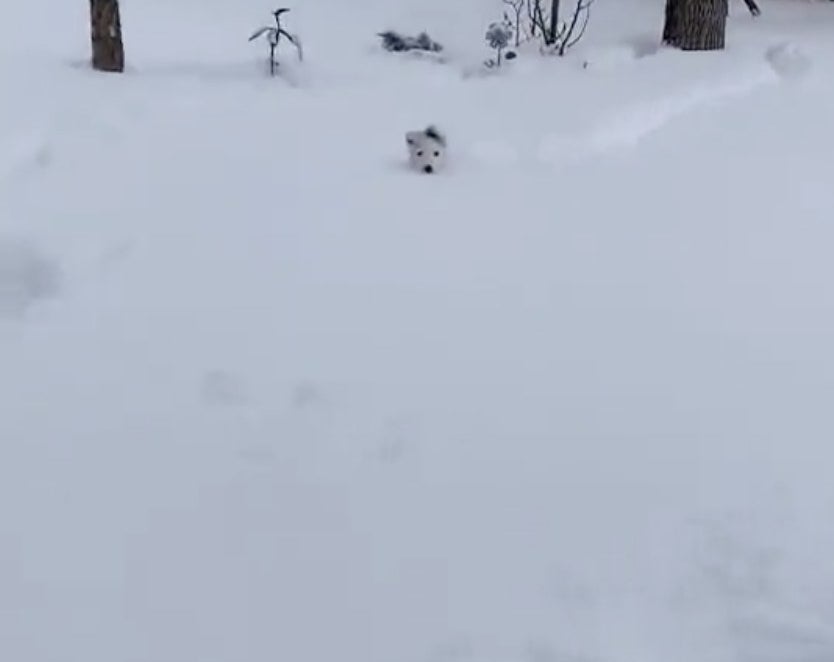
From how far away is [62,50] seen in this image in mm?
5562

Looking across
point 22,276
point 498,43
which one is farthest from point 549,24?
point 22,276

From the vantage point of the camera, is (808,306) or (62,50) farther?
(62,50)

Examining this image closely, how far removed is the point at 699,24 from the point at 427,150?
2456 millimetres

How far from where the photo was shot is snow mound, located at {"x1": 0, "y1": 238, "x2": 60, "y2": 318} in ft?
10.2

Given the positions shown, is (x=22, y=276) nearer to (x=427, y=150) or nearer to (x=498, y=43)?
(x=427, y=150)

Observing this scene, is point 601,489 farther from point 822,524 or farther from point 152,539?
point 152,539

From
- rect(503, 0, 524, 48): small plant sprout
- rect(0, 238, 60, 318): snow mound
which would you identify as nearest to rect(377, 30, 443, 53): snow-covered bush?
rect(503, 0, 524, 48): small plant sprout

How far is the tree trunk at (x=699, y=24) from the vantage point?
19.5 feet

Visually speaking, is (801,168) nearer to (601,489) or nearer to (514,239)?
(514,239)

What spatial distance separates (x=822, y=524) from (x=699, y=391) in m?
0.53

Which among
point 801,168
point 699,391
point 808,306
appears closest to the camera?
point 699,391

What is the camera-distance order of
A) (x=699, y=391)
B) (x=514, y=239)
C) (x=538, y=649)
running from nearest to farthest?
(x=538, y=649) → (x=699, y=391) → (x=514, y=239)

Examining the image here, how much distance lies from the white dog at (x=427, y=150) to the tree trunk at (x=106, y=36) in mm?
1662

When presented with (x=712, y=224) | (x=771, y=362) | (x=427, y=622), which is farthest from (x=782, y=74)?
(x=427, y=622)
